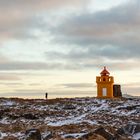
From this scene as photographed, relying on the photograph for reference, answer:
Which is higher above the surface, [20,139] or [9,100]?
[9,100]

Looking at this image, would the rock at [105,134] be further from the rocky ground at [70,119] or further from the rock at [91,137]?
the rock at [91,137]

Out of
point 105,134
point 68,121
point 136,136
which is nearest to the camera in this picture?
point 105,134

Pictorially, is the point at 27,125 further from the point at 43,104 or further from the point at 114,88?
the point at 114,88

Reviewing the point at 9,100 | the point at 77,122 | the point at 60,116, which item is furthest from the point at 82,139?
the point at 9,100

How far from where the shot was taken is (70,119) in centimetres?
2684

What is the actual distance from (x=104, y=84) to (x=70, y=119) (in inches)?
679

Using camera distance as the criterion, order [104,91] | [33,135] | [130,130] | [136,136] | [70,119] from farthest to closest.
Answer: [104,91], [70,119], [130,130], [136,136], [33,135]

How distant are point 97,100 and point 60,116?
6.23 meters

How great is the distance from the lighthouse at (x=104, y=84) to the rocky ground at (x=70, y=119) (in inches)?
335

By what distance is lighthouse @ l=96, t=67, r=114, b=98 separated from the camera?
143 ft

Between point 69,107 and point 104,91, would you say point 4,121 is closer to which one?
point 69,107

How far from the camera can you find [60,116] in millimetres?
28328

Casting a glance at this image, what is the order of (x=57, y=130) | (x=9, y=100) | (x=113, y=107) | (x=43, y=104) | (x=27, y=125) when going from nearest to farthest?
(x=57, y=130) < (x=27, y=125) < (x=113, y=107) < (x=43, y=104) < (x=9, y=100)

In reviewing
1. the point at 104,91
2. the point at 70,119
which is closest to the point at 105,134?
the point at 70,119
